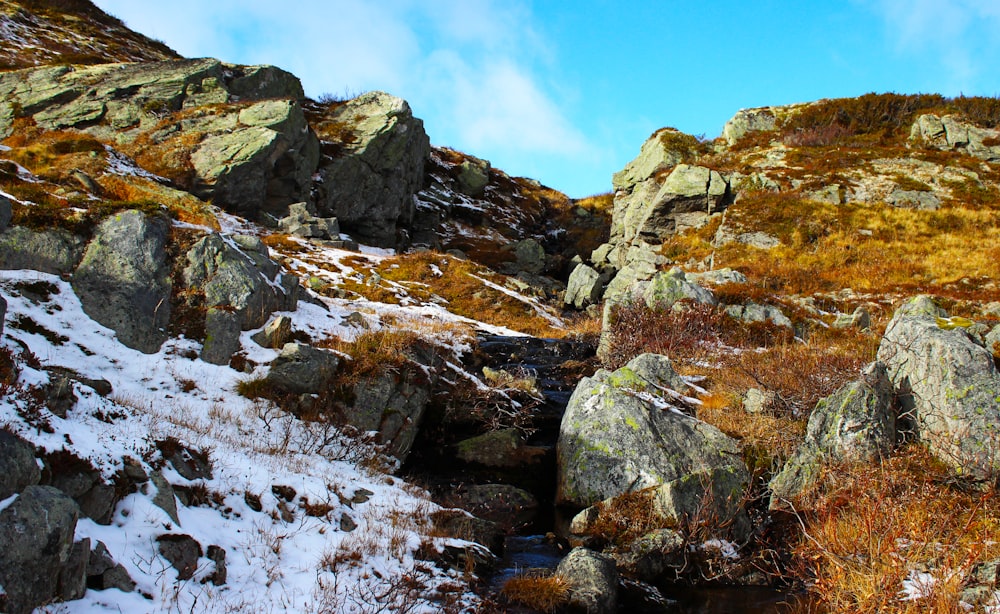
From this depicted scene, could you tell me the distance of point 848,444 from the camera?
9.60 m

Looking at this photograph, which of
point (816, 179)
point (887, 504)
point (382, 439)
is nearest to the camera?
point (887, 504)

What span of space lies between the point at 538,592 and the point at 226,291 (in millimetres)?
9949

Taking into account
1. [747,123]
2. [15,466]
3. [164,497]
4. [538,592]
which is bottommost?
[538,592]

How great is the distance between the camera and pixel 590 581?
7.23 metres

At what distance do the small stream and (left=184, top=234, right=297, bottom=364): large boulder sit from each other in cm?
494

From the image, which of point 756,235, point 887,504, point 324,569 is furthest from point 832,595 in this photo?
point 756,235

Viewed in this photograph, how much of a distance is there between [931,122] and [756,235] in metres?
21.4

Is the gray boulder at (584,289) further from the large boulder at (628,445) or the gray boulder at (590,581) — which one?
the gray boulder at (590,581)

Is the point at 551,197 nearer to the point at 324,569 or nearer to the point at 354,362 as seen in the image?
the point at 354,362

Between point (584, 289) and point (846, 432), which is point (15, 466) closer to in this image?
point (846, 432)

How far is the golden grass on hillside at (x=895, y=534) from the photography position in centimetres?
594

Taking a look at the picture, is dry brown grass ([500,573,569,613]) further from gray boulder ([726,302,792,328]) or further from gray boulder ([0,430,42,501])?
gray boulder ([726,302,792,328])

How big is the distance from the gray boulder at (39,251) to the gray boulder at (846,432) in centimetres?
1503

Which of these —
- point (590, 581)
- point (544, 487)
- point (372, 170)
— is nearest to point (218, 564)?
point (590, 581)
